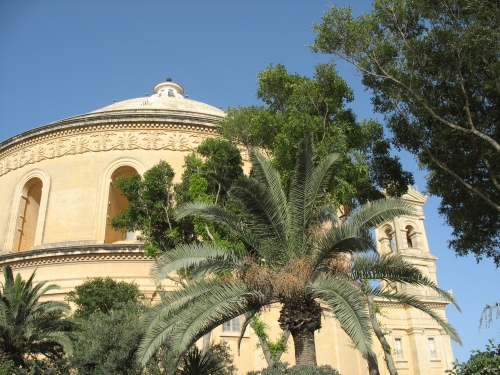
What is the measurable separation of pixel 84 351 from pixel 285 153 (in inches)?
256

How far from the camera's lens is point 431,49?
38.4 feet

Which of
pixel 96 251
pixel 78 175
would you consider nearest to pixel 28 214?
pixel 78 175

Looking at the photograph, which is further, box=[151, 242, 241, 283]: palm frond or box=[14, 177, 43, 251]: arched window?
box=[14, 177, 43, 251]: arched window

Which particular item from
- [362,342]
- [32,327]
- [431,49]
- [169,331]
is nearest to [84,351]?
[32,327]

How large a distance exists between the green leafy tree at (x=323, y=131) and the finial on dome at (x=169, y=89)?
695 inches

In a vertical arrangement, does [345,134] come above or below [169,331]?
above

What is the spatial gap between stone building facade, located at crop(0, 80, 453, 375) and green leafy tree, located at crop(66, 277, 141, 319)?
1993mm

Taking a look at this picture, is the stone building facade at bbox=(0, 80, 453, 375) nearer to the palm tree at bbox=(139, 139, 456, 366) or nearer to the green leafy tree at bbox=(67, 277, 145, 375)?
the green leafy tree at bbox=(67, 277, 145, 375)

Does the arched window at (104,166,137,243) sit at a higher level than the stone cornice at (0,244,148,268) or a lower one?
higher

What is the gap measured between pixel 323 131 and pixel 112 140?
36.4ft

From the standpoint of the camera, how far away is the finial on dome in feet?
103

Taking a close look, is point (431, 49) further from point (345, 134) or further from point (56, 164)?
point (56, 164)

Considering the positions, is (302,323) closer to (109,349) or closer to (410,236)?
(109,349)

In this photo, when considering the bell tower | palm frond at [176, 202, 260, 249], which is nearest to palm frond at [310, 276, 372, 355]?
palm frond at [176, 202, 260, 249]
